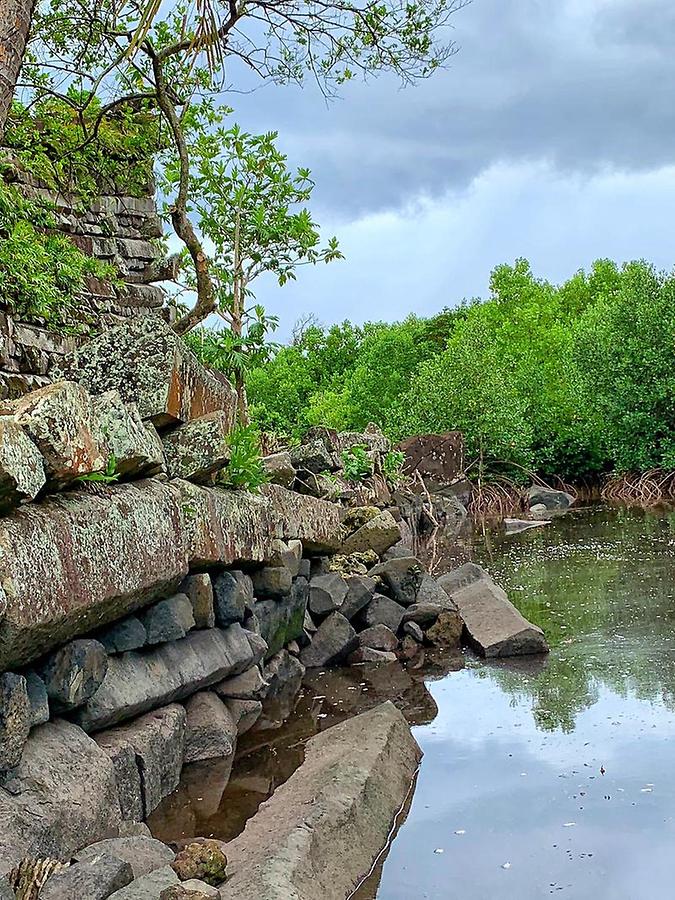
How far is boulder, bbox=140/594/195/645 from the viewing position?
5984 millimetres

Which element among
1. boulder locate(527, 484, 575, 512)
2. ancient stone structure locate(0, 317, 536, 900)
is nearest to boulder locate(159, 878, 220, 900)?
ancient stone structure locate(0, 317, 536, 900)

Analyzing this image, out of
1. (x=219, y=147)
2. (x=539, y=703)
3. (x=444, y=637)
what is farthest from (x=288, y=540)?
(x=219, y=147)

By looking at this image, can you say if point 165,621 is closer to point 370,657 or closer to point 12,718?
point 12,718

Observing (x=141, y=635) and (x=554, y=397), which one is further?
(x=554, y=397)

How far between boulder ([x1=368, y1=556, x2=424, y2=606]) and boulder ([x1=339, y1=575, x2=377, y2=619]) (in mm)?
379

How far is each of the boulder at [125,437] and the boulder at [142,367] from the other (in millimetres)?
304

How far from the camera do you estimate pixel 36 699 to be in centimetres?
470

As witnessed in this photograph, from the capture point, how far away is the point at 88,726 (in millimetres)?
5188

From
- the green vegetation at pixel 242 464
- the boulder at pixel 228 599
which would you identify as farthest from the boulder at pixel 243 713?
the green vegetation at pixel 242 464

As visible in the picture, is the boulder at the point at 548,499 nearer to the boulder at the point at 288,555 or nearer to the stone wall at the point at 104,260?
the stone wall at the point at 104,260

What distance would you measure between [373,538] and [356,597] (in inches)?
76.5

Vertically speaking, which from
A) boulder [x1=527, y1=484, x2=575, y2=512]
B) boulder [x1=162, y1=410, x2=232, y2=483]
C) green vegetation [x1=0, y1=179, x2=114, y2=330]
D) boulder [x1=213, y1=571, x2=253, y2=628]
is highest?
green vegetation [x1=0, y1=179, x2=114, y2=330]

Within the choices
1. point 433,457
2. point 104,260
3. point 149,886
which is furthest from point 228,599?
point 433,457

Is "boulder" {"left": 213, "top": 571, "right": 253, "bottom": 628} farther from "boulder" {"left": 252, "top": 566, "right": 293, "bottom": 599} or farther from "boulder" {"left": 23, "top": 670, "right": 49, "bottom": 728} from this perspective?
"boulder" {"left": 23, "top": 670, "right": 49, "bottom": 728}
